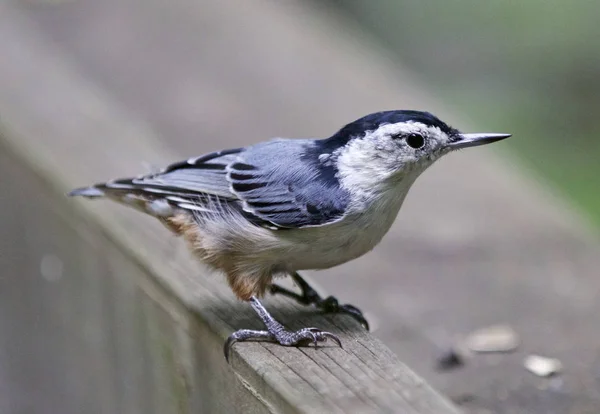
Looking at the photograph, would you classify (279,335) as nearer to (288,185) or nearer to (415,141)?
(288,185)

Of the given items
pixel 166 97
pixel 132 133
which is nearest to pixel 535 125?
pixel 166 97

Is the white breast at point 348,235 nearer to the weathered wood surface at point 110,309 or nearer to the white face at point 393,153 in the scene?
the white face at point 393,153

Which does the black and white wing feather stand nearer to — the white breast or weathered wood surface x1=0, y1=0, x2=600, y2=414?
the white breast

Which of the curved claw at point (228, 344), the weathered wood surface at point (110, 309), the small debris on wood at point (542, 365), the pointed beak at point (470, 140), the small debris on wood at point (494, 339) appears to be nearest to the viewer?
the weathered wood surface at point (110, 309)

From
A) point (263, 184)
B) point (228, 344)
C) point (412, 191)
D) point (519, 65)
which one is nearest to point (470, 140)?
point (263, 184)

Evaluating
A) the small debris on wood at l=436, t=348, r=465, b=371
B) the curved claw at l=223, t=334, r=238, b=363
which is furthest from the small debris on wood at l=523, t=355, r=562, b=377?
the curved claw at l=223, t=334, r=238, b=363

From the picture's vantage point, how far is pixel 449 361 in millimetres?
2914

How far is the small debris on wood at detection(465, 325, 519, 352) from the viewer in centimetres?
297

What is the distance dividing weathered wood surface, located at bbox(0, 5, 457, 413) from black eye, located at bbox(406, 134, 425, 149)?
1.51ft

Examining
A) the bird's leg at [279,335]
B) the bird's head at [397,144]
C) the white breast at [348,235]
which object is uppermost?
the bird's head at [397,144]

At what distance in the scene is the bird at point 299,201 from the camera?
8.16ft

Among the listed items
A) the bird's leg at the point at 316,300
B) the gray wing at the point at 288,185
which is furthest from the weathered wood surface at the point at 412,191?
the gray wing at the point at 288,185

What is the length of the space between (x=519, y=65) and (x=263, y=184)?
5566 mm

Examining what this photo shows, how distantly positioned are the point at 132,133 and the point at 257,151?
1.32 metres
